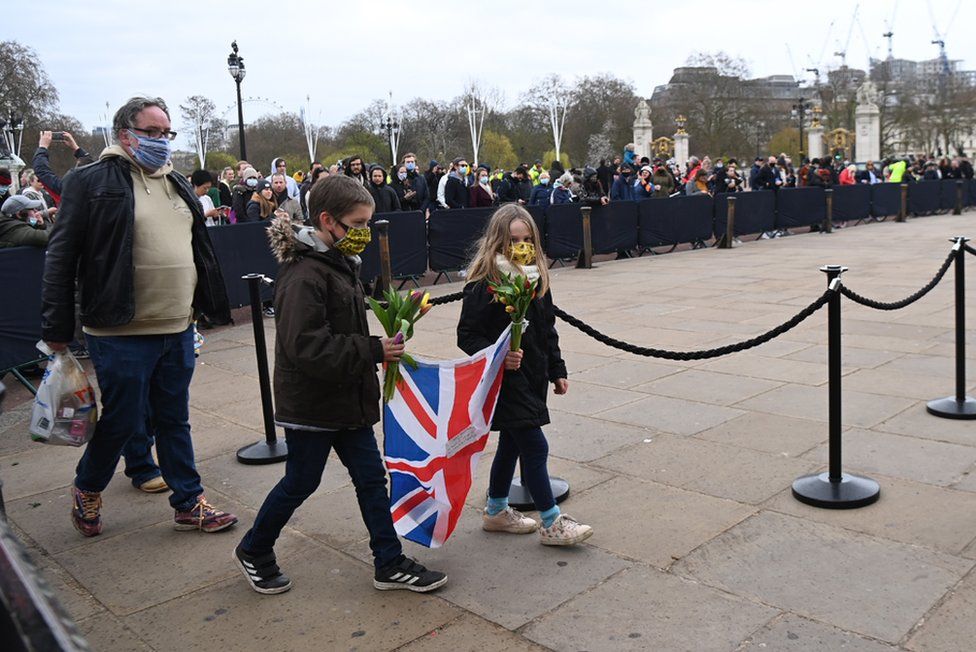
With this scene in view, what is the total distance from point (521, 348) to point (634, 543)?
103 centimetres

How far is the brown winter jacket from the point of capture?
11.5 ft

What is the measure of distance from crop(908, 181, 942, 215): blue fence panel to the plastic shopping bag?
1088 inches

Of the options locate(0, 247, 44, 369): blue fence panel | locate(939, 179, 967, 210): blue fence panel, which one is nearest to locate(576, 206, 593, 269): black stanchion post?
locate(0, 247, 44, 369): blue fence panel

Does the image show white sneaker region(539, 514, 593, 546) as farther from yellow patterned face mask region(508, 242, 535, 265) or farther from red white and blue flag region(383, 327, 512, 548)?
yellow patterned face mask region(508, 242, 535, 265)

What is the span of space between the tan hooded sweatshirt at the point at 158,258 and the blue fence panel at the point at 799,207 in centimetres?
1967

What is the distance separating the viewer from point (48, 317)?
408 cm

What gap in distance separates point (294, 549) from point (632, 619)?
1673mm

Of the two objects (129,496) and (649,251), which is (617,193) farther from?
(129,496)

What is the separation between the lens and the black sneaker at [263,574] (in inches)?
→ 151

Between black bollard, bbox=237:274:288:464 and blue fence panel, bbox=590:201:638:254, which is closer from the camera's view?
black bollard, bbox=237:274:288:464

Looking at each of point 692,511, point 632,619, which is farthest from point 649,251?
point 632,619

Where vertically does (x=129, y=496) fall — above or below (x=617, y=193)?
below

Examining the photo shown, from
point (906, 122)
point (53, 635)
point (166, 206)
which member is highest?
point (906, 122)

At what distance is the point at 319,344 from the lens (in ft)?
11.4
